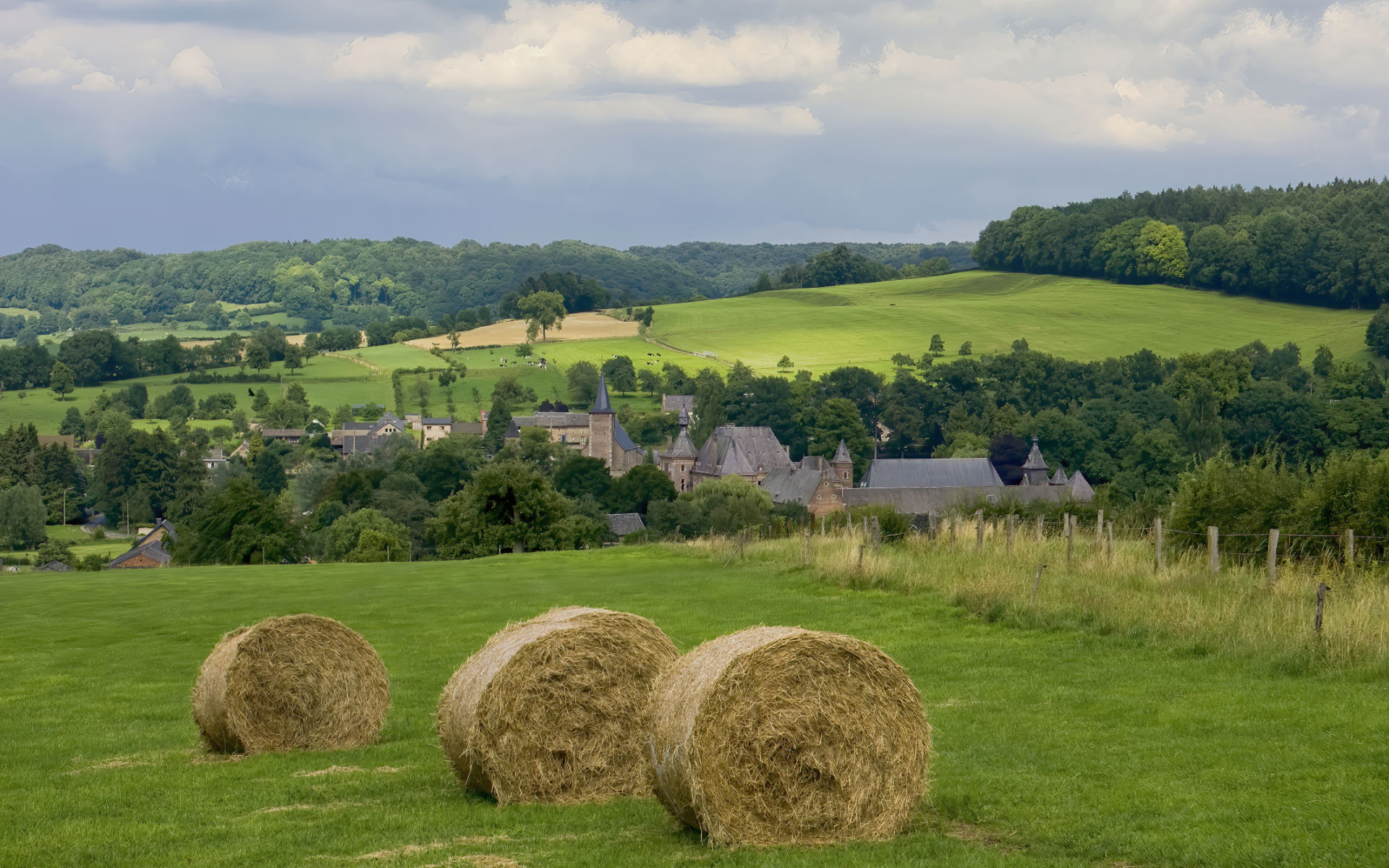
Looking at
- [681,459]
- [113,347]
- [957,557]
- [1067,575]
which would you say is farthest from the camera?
[113,347]

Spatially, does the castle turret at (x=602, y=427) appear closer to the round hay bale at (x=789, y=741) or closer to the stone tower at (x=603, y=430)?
the stone tower at (x=603, y=430)

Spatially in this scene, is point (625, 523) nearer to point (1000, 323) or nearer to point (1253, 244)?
point (1000, 323)

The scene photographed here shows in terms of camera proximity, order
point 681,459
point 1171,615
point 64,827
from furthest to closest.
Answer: point 681,459 < point 1171,615 < point 64,827

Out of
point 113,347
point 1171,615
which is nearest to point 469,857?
point 1171,615

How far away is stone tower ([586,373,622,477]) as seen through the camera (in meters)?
136

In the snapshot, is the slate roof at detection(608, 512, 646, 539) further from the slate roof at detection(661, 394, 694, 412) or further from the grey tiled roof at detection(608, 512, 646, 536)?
the slate roof at detection(661, 394, 694, 412)

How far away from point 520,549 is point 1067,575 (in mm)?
40609

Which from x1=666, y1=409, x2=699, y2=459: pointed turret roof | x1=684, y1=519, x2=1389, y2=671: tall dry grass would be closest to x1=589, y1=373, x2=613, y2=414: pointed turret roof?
x1=666, y1=409, x2=699, y2=459: pointed turret roof

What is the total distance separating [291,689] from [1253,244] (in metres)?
177

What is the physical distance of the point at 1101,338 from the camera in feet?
506

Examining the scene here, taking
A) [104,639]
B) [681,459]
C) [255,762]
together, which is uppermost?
[255,762]

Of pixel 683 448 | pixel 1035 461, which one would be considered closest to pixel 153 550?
pixel 683 448

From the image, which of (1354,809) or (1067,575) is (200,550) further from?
(1354,809)

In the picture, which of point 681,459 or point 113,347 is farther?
point 113,347
